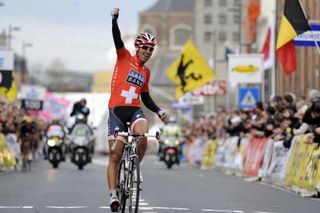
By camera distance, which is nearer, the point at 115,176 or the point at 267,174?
the point at 115,176

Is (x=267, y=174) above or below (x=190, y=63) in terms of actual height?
below

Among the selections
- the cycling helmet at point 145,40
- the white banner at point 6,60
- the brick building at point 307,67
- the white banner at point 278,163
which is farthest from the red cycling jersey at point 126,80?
the brick building at point 307,67

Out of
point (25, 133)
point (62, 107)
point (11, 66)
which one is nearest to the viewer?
point (25, 133)

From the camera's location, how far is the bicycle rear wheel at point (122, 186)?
13.2 meters

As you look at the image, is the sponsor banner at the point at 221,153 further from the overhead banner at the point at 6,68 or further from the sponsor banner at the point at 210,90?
the sponsor banner at the point at 210,90

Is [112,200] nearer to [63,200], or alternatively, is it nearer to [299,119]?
[63,200]

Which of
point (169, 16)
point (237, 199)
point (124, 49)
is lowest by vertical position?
point (237, 199)

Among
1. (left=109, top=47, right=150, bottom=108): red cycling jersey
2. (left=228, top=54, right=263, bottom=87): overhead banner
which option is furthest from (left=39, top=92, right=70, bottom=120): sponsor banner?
(left=109, top=47, right=150, bottom=108): red cycling jersey

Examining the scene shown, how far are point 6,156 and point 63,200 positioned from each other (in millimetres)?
16221

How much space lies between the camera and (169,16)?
625 feet

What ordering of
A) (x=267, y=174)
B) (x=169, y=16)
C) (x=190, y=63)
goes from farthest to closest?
1. (x=169, y=16)
2. (x=190, y=63)
3. (x=267, y=174)

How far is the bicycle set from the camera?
13062 millimetres

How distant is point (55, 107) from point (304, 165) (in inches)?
1801

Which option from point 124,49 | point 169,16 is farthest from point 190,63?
point 169,16
